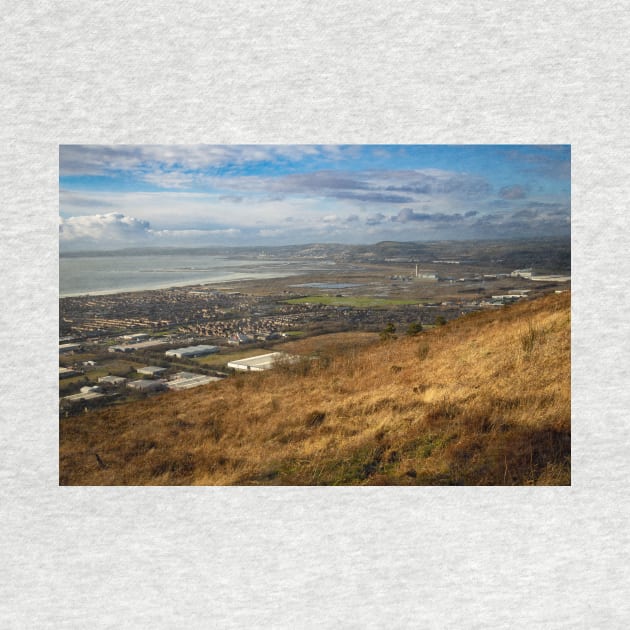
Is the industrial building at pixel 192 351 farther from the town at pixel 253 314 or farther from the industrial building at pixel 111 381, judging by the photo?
the industrial building at pixel 111 381

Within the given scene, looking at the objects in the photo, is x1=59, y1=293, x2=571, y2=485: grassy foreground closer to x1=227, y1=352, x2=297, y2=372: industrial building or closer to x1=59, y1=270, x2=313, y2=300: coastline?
x1=227, y1=352, x2=297, y2=372: industrial building

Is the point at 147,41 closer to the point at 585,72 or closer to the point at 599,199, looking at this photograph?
the point at 585,72

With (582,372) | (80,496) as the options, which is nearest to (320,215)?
(582,372)

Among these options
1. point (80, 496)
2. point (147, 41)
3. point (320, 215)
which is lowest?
point (80, 496)

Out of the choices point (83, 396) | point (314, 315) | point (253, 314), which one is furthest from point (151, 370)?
point (314, 315)

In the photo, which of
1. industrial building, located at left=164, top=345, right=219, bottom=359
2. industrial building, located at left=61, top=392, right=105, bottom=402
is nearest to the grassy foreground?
industrial building, located at left=61, top=392, right=105, bottom=402

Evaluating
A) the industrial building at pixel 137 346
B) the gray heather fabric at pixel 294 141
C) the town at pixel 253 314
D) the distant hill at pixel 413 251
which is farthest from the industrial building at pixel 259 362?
the gray heather fabric at pixel 294 141
